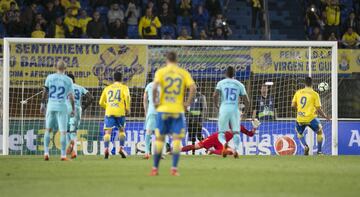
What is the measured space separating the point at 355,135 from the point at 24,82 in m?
9.97

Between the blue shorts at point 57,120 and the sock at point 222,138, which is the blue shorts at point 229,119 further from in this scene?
the blue shorts at point 57,120

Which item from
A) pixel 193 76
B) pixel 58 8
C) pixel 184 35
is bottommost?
pixel 193 76

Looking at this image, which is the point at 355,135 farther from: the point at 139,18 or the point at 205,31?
the point at 139,18

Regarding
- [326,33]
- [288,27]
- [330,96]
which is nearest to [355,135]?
[330,96]

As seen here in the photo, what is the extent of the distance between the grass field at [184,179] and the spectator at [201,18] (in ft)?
38.7

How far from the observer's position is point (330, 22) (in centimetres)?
3102

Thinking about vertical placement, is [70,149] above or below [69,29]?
below

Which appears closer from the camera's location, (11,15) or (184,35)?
(11,15)

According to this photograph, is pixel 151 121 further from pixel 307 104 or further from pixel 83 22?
pixel 83 22

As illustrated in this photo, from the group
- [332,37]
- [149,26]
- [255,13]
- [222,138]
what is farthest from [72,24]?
[222,138]

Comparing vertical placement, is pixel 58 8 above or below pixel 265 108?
above

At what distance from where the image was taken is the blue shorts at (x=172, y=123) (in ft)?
47.3

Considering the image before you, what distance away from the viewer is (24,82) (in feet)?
81.5

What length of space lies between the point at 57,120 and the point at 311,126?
7816mm
